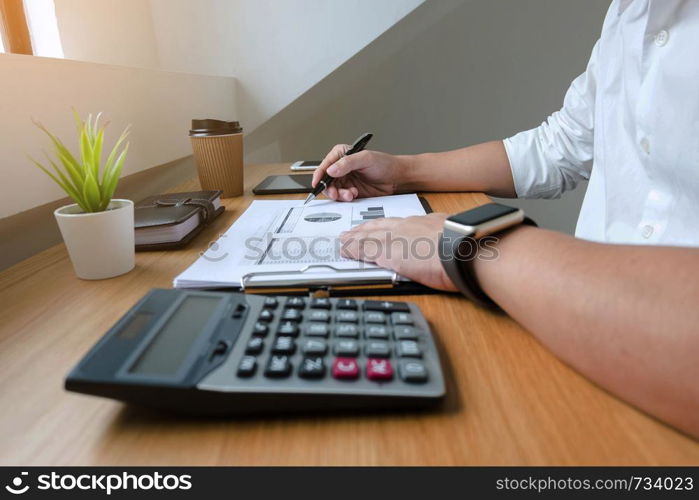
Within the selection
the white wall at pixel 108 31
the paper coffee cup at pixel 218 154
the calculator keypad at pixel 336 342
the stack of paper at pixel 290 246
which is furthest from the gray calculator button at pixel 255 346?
the white wall at pixel 108 31

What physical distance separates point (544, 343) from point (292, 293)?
0.71 ft

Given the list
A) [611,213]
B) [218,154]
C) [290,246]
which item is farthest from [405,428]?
[218,154]

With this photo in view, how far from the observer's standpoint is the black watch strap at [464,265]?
384 mm

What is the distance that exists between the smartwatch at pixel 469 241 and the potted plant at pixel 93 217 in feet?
1.10

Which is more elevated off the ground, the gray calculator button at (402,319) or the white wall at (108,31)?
the white wall at (108,31)

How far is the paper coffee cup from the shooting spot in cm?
78

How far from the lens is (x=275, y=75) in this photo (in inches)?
52.2

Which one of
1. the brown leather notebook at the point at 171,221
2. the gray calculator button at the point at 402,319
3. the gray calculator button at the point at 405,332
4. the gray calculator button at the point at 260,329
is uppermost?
the brown leather notebook at the point at 171,221

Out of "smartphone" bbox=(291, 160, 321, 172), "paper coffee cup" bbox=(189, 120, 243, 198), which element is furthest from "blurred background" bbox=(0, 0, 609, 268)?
"smartphone" bbox=(291, 160, 321, 172)

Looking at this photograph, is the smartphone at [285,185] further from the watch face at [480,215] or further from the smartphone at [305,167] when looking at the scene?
the watch face at [480,215]

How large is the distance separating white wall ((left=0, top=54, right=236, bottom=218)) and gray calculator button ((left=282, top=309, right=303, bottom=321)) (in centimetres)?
45

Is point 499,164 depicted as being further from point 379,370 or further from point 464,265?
point 379,370

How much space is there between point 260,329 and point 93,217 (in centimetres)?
25
